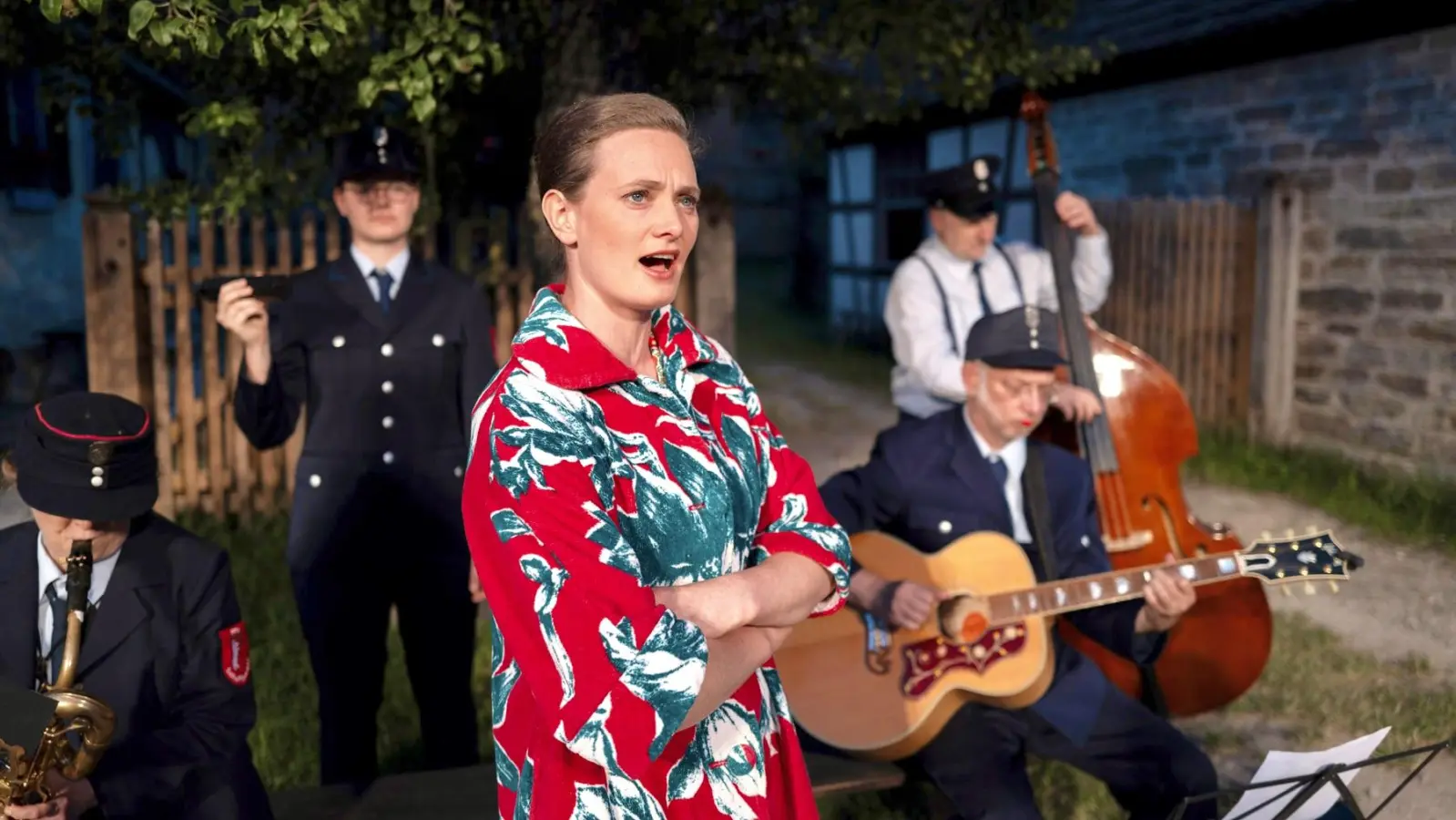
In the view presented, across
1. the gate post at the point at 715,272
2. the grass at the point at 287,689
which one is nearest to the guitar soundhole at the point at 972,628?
the grass at the point at 287,689

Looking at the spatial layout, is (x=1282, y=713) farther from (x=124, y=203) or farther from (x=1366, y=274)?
(x=124, y=203)

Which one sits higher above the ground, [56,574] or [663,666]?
[663,666]

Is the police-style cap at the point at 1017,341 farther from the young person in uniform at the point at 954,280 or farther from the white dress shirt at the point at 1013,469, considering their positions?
the young person in uniform at the point at 954,280

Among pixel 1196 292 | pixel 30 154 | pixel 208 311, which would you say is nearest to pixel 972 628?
pixel 208 311

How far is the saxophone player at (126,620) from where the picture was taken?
2842mm

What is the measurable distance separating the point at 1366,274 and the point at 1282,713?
201 inches

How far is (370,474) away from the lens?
394cm

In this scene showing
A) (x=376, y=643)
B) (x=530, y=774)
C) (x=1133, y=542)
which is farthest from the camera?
(x=1133, y=542)

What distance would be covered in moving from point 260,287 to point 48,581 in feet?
3.18

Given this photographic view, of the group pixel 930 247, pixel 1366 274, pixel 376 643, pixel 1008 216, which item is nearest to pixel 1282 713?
pixel 930 247

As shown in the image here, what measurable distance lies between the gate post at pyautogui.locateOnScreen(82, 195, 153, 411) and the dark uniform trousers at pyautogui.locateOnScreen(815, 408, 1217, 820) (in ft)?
14.7

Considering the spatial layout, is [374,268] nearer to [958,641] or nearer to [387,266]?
[387,266]

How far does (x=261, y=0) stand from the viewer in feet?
15.4

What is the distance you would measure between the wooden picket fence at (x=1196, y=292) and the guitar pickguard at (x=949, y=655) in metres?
7.40
